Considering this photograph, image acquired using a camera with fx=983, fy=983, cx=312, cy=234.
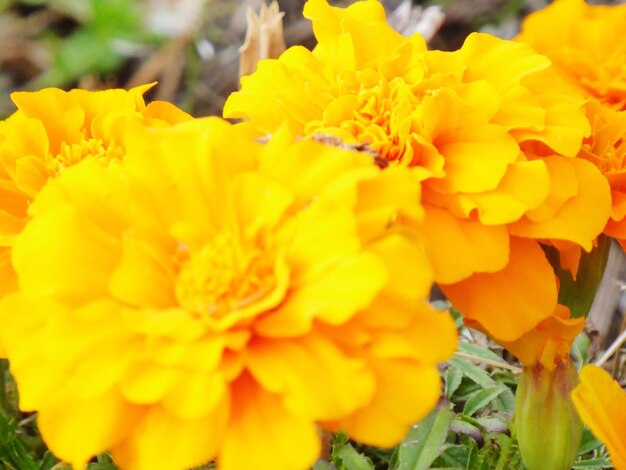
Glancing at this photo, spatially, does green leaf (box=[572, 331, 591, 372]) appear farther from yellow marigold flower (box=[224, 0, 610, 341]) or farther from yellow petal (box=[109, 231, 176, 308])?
yellow petal (box=[109, 231, 176, 308])

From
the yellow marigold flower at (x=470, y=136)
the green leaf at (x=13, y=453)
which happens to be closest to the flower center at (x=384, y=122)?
the yellow marigold flower at (x=470, y=136)

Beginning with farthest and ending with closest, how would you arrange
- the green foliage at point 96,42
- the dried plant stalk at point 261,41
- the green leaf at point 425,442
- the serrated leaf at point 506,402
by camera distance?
the green foliage at point 96,42
the dried plant stalk at point 261,41
the serrated leaf at point 506,402
the green leaf at point 425,442

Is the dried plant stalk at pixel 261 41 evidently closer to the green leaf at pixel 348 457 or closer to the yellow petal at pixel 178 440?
the green leaf at pixel 348 457

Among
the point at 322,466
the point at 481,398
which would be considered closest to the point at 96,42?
the point at 481,398

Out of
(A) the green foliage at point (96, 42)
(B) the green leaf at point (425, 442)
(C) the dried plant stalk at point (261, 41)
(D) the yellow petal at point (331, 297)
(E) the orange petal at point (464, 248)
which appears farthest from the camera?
(A) the green foliage at point (96, 42)

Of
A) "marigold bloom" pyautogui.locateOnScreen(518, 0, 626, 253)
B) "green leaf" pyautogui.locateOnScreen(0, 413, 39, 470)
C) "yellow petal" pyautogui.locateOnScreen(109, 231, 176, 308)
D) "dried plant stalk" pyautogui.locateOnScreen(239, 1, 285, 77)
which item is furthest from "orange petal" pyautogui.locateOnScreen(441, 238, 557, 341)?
"dried plant stalk" pyautogui.locateOnScreen(239, 1, 285, 77)

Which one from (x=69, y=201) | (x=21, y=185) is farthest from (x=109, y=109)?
(x=69, y=201)

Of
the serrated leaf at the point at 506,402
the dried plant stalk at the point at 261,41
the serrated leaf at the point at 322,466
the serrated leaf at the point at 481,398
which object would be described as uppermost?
the dried plant stalk at the point at 261,41
